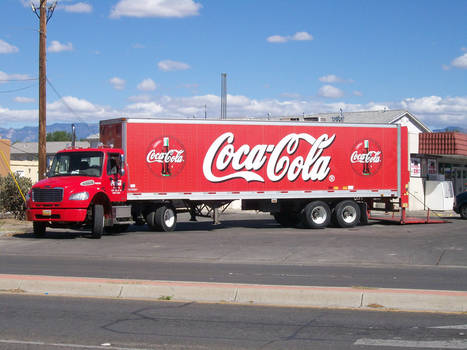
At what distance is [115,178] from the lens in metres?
20.6

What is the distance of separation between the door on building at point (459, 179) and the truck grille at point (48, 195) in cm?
2982

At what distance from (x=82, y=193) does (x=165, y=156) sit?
144 inches

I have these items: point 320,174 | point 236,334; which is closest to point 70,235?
point 320,174

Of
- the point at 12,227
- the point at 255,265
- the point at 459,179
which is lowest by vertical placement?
the point at 255,265

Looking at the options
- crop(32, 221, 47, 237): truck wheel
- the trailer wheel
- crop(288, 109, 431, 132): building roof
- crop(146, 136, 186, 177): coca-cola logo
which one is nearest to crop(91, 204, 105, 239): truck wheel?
crop(32, 221, 47, 237): truck wheel

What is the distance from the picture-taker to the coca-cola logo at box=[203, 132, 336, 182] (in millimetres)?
22719

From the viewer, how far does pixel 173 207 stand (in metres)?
22.6

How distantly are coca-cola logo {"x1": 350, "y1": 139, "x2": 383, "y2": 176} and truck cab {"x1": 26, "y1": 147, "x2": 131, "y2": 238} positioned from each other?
9154 mm

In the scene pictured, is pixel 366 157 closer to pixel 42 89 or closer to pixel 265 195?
pixel 265 195

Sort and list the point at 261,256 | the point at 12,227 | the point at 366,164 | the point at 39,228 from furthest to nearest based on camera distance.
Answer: the point at 366,164 → the point at 12,227 → the point at 39,228 → the point at 261,256

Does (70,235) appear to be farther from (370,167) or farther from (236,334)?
(236,334)

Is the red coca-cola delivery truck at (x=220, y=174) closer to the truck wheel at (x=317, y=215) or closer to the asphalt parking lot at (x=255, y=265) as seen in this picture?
the truck wheel at (x=317, y=215)

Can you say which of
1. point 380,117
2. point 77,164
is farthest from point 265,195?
point 380,117

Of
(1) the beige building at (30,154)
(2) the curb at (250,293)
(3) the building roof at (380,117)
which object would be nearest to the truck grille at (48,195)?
(2) the curb at (250,293)
